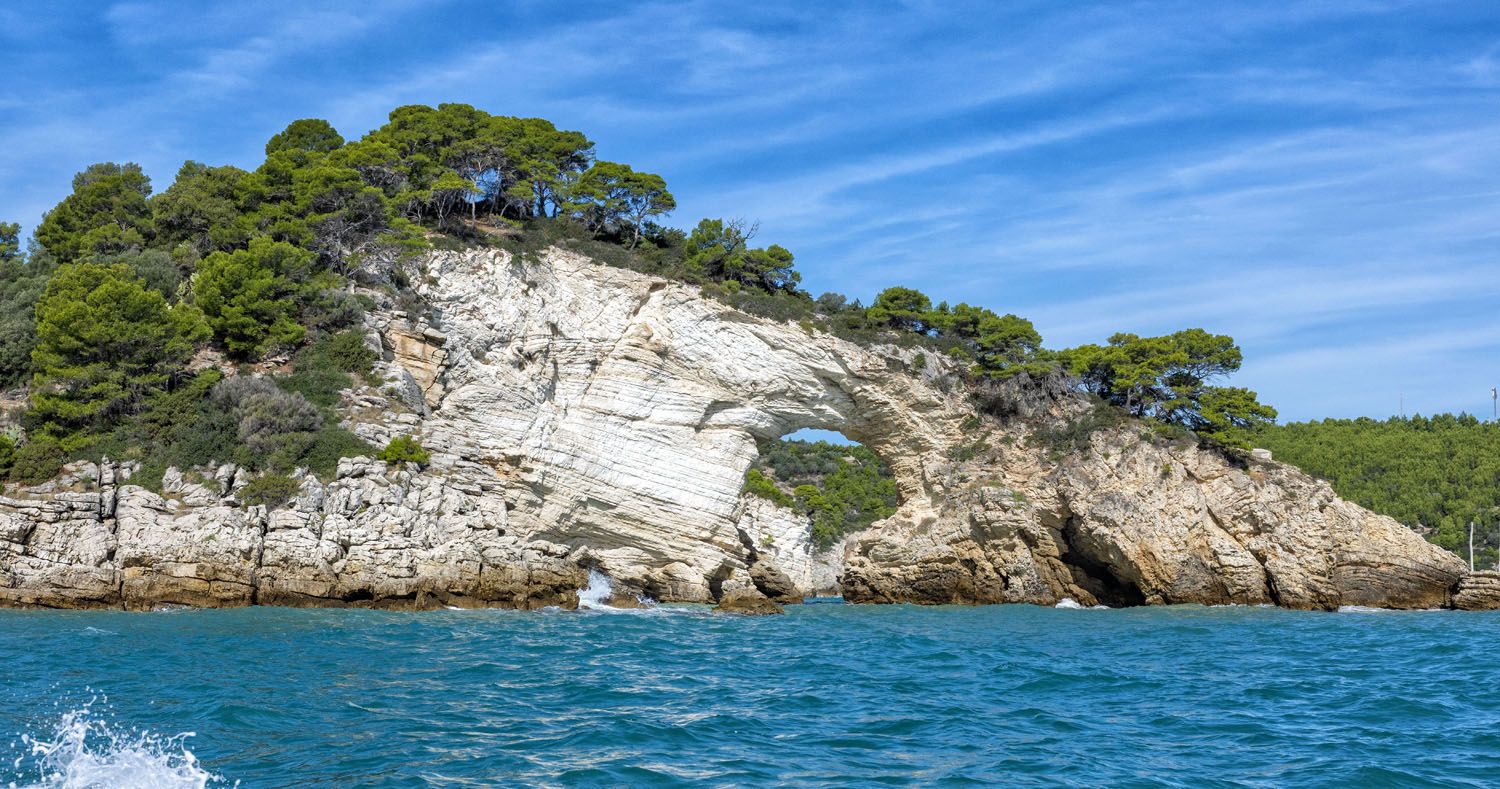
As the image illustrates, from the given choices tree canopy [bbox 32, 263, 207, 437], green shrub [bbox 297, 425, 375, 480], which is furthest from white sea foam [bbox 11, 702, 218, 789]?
tree canopy [bbox 32, 263, 207, 437]

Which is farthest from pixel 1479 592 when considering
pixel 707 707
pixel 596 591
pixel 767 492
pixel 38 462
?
pixel 38 462

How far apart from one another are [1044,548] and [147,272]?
3100 cm

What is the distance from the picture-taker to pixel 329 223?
36062 mm

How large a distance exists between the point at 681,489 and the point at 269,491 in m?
12.7

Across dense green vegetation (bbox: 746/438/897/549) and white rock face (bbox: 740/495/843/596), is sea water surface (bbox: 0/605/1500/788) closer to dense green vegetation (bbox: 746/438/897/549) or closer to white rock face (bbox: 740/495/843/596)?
white rock face (bbox: 740/495/843/596)

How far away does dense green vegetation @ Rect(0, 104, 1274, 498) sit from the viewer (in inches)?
1129

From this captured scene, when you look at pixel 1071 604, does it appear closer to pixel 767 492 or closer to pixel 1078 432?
pixel 1078 432

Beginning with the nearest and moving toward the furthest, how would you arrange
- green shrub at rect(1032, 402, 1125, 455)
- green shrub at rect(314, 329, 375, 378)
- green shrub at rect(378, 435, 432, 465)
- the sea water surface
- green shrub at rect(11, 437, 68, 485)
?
1. the sea water surface
2. green shrub at rect(11, 437, 68, 485)
3. green shrub at rect(378, 435, 432, 465)
4. green shrub at rect(314, 329, 375, 378)
5. green shrub at rect(1032, 402, 1125, 455)

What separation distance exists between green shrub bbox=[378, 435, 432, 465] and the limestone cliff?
1.44ft

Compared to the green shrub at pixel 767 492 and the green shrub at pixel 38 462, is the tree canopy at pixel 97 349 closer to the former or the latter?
the green shrub at pixel 38 462

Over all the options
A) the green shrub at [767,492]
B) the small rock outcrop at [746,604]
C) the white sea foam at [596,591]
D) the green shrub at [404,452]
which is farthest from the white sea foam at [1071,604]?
the green shrub at [404,452]

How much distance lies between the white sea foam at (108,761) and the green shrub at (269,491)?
57.6ft

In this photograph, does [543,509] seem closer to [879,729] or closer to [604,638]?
[604,638]

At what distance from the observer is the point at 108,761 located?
27.5ft
